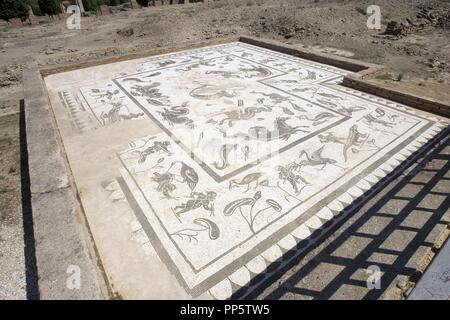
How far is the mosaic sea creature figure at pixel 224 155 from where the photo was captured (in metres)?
2.98

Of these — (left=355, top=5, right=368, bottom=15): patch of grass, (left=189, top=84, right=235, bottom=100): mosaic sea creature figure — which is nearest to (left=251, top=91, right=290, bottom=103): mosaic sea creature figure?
(left=189, top=84, right=235, bottom=100): mosaic sea creature figure

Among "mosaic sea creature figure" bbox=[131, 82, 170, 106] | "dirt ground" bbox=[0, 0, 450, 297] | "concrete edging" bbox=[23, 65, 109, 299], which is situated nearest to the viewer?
"concrete edging" bbox=[23, 65, 109, 299]

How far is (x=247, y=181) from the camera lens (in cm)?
276

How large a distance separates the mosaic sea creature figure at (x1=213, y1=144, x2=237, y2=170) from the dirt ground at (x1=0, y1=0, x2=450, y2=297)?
1921 millimetres

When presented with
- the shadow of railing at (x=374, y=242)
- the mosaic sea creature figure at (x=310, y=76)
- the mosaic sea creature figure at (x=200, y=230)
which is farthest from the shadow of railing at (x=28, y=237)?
the mosaic sea creature figure at (x=310, y=76)

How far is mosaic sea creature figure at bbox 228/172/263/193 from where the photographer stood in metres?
2.72

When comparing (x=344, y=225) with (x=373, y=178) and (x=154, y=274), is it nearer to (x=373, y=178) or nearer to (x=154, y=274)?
(x=373, y=178)

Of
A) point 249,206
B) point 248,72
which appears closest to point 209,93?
point 248,72

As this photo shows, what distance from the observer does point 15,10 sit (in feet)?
51.2

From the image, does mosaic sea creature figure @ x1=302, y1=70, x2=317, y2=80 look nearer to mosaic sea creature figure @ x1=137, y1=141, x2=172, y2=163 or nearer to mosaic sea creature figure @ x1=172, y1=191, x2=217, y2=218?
mosaic sea creature figure @ x1=137, y1=141, x2=172, y2=163

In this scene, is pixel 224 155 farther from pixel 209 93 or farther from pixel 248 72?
pixel 248 72

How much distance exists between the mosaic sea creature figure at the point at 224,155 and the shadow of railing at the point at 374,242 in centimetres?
120

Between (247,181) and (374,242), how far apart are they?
119 cm
